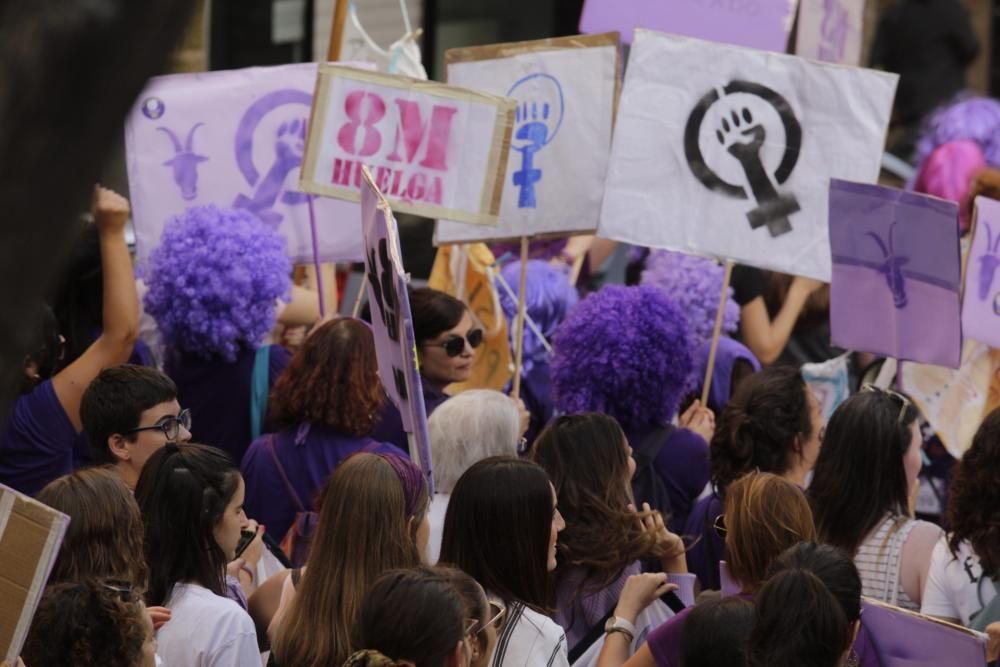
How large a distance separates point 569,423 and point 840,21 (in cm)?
418

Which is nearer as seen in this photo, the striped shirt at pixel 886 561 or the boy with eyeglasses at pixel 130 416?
the striped shirt at pixel 886 561

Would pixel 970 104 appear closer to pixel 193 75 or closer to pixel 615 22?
pixel 615 22

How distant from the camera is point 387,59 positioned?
756cm

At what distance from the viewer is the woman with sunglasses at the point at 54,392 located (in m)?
4.77

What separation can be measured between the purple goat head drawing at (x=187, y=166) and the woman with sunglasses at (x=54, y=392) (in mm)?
983

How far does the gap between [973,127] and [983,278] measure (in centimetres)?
269

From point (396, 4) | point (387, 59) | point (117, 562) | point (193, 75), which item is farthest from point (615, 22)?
point (396, 4)

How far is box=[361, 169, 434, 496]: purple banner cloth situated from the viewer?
4.08 metres

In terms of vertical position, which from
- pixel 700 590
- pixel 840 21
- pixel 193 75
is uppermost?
pixel 840 21

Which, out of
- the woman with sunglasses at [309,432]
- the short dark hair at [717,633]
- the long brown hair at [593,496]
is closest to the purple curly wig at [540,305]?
the woman with sunglasses at [309,432]

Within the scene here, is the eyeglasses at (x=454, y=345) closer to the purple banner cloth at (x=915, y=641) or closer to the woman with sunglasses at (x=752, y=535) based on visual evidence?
the woman with sunglasses at (x=752, y=535)

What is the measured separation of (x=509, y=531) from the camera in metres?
3.73

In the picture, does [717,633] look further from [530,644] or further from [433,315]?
[433,315]

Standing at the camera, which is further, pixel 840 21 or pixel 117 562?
pixel 840 21
